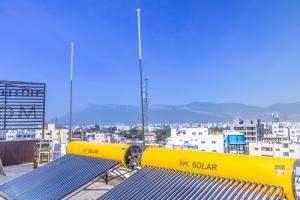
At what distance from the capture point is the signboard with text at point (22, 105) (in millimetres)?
15719

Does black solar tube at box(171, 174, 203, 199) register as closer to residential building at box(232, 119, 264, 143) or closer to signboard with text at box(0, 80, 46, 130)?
signboard with text at box(0, 80, 46, 130)

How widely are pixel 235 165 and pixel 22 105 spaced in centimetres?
1429

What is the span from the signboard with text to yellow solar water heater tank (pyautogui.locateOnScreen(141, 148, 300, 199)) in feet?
39.6

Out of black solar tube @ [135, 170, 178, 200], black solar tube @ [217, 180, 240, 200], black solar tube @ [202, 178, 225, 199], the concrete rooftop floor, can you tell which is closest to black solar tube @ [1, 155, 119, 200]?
the concrete rooftop floor

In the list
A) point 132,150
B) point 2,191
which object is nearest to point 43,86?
point 2,191

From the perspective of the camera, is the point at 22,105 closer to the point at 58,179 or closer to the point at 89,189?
the point at 89,189

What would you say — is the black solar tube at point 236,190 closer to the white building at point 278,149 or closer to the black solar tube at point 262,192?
the black solar tube at point 262,192

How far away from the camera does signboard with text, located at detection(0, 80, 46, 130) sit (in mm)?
15719

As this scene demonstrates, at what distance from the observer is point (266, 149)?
2820 inches

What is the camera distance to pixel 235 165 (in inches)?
161

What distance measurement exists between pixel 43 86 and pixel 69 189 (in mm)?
11969

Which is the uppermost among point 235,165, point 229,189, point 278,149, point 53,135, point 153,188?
point 235,165

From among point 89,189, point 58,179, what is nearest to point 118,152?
point 58,179

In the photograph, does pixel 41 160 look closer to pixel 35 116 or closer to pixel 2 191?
pixel 35 116
